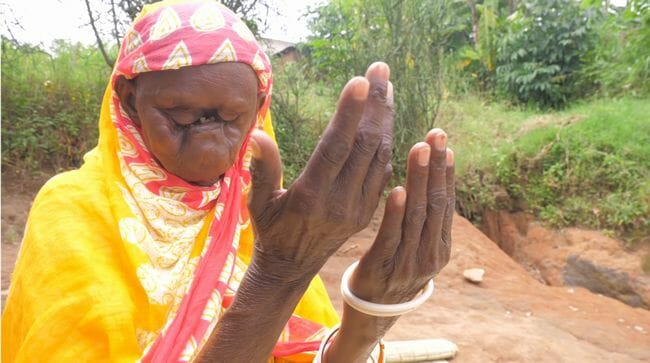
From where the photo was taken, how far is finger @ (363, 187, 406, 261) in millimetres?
1020

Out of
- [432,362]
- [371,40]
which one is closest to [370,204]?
[432,362]

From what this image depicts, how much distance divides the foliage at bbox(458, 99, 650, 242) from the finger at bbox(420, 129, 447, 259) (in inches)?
254

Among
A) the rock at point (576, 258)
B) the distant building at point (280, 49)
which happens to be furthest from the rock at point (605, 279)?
the distant building at point (280, 49)

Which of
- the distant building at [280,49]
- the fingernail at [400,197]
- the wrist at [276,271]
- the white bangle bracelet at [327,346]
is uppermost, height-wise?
the distant building at [280,49]

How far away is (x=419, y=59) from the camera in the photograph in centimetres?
743

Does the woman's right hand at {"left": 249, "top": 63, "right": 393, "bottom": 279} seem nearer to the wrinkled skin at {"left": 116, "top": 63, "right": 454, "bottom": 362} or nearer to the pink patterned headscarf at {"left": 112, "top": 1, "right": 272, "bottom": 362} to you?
the wrinkled skin at {"left": 116, "top": 63, "right": 454, "bottom": 362}

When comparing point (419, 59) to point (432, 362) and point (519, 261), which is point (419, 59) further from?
point (432, 362)

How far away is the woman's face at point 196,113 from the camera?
1368 mm

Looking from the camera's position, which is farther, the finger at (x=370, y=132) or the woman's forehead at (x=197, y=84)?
the woman's forehead at (x=197, y=84)

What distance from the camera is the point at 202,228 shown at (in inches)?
61.3

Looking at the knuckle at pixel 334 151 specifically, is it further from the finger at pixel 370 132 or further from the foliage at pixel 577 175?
the foliage at pixel 577 175

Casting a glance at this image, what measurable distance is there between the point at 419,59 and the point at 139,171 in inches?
254

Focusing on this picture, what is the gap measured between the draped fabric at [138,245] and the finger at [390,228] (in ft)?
1.73

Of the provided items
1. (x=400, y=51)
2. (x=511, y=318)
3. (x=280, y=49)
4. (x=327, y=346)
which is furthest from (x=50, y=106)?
(x=327, y=346)
